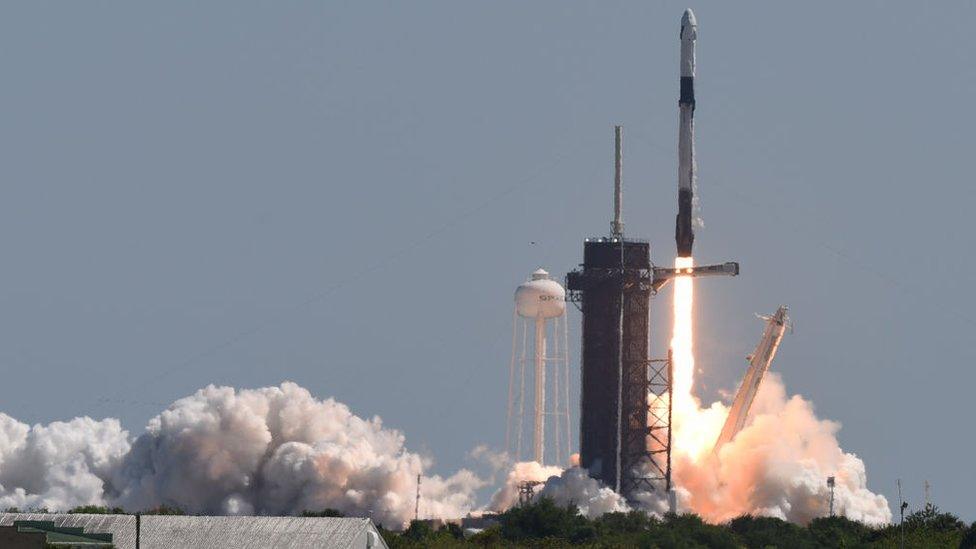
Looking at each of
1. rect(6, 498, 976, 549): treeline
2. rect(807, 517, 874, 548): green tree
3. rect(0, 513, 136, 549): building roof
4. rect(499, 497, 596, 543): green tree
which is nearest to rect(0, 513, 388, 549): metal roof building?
rect(0, 513, 136, 549): building roof

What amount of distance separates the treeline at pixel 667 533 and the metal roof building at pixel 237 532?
26.6 metres

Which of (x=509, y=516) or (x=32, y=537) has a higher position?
(x=509, y=516)

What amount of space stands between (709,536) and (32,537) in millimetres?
62849

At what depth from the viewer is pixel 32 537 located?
137125 mm

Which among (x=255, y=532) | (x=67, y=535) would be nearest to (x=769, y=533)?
(x=255, y=532)

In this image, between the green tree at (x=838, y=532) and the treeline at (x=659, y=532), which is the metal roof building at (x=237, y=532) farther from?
the green tree at (x=838, y=532)

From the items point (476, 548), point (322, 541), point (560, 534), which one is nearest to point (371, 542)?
point (322, 541)

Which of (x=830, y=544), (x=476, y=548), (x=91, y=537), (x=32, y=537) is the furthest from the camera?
(x=830, y=544)

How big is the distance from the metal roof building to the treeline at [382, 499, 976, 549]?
26.6 meters

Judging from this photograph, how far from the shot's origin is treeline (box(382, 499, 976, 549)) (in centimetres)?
18450

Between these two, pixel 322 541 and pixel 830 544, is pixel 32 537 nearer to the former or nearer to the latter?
pixel 322 541

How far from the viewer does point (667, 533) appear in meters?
188

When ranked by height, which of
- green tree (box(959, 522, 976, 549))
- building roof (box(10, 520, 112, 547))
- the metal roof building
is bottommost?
building roof (box(10, 520, 112, 547))

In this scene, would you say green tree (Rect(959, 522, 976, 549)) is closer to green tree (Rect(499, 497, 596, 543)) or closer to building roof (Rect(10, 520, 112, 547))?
green tree (Rect(499, 497, 596, 543))
